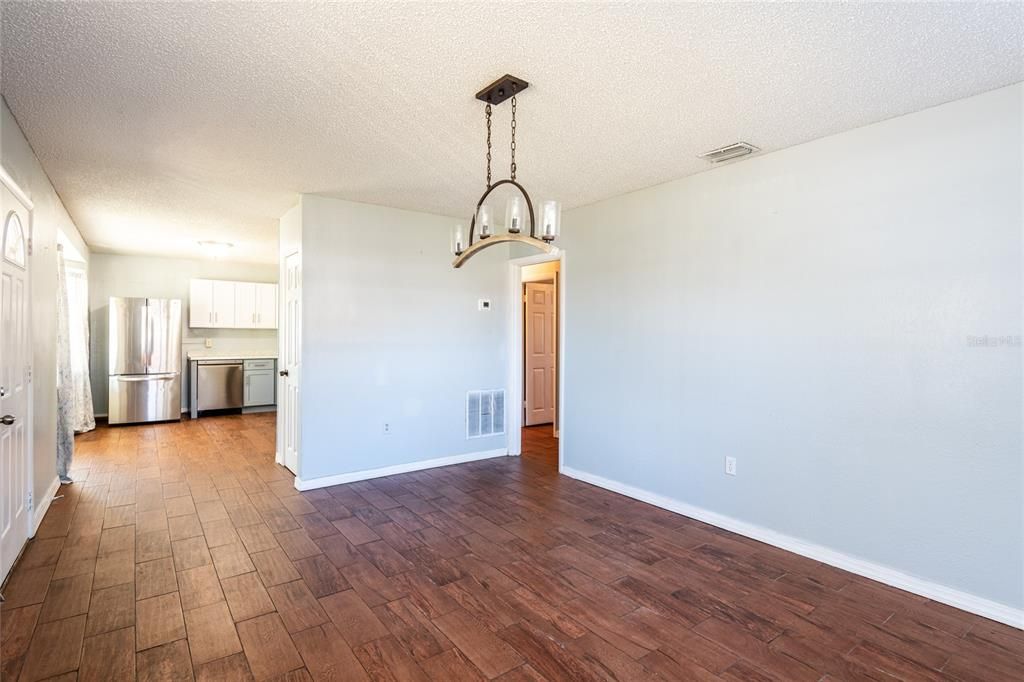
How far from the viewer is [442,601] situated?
2479mm

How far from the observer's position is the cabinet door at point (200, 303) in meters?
7.66

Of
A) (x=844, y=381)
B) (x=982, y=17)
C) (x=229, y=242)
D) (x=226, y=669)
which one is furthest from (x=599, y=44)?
(x=229, y=242)

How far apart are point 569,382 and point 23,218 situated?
13.0 feet

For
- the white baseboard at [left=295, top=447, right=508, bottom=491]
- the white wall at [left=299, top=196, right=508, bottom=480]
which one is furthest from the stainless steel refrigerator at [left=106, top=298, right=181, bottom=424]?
the white wall at [left=299, top=196, right=508, bottom=480]

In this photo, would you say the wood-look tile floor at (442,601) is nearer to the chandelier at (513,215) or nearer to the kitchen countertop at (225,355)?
the chandelier at (513,215)

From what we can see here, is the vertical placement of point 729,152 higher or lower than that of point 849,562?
higher

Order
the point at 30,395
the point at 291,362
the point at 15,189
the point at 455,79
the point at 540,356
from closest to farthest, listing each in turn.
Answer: the point at 455,79, the point at 15,189, the point at 30,395, the point at 291,362, the point at 540,356

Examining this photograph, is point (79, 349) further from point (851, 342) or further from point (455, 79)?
point (851, 342)

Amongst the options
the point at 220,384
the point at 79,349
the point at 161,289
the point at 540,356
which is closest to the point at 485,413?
the point at 540,356

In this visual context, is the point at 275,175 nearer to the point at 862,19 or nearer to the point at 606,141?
the point at 606,141

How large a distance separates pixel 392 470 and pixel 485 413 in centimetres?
113

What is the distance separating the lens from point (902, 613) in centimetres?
240

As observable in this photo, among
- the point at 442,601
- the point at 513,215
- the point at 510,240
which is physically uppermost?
the point at 513,215

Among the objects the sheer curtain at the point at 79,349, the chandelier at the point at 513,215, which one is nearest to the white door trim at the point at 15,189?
the chandelier at the point at 513,215
